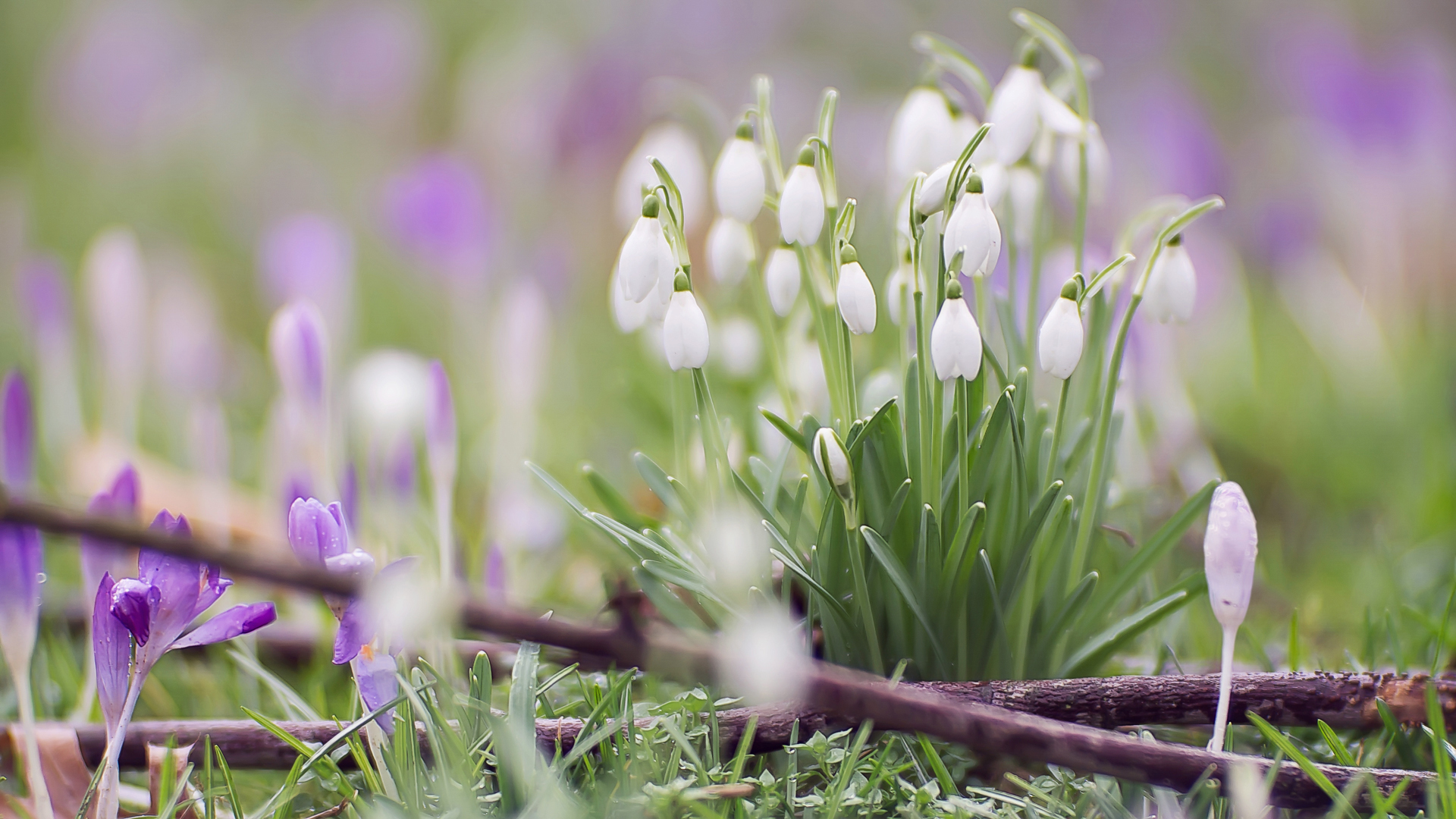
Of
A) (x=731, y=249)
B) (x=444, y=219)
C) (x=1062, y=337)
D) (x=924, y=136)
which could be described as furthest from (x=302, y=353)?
(x=444, y=219)

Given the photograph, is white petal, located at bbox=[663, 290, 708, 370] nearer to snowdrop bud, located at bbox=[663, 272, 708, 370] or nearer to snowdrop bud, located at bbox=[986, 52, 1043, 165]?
snowdrop bud, located at bbox=[663, 272, 708, 370]

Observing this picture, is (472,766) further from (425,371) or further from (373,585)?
(425,371)

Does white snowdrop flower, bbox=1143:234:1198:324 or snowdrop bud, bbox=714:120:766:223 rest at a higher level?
snowdrop bud, bbox=714:120:766:223

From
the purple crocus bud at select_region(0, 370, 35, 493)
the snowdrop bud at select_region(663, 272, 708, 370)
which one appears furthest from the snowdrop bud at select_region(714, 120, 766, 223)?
the purple crocus bud at select_region(0, 370, 35, 493)

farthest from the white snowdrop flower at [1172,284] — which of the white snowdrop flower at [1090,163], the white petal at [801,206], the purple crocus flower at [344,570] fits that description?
the purple crocus flower at [344,570]

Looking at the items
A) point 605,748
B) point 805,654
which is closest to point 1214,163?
point 805,654

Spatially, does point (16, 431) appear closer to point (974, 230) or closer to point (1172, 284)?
point (974, 230)
